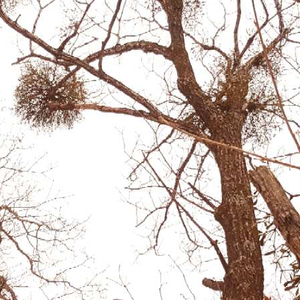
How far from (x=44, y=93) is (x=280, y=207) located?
2427 mm

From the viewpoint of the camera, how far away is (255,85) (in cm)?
329

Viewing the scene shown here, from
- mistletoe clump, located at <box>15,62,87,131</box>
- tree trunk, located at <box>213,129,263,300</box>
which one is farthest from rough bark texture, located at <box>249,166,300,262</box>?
mistletoe clump, located at <box>15,62,87,131</box>

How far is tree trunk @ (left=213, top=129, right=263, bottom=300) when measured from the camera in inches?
86.0

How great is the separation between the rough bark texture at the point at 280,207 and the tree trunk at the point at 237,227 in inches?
41.8

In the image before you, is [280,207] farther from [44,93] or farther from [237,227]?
[44,93]

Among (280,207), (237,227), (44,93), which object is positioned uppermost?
(44,93)

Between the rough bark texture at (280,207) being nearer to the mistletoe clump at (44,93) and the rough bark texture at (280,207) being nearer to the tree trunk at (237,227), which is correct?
the tree trunk at (237,227)

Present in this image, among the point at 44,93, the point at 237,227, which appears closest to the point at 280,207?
the point at 237,227

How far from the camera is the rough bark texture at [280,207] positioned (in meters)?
1.10

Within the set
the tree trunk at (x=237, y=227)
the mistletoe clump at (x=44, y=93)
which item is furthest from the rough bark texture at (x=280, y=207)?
the mistletoe clump at (x=44, y=93)

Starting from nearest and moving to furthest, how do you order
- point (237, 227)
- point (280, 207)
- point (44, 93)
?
point (280, 207) < point (237, 227) < point (44, 93)

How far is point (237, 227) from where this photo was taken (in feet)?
7.72

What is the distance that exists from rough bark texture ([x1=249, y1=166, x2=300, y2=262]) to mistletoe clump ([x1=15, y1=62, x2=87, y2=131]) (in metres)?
2.23

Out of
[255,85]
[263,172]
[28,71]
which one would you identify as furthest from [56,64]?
[263,172]
